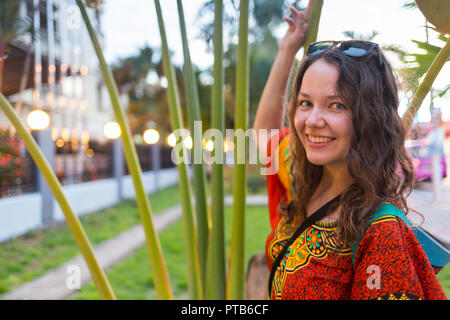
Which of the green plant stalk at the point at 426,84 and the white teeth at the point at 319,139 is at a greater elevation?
the green plant stalk at the point at 426,84

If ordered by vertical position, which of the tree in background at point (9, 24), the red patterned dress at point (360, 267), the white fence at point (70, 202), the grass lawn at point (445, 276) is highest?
the tree in background at point (9, 24)

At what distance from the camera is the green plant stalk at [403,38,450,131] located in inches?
25.1

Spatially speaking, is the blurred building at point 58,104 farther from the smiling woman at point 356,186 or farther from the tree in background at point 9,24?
the smiling woman at point 356,186

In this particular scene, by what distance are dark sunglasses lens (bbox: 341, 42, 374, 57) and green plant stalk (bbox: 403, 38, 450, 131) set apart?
0.41 feet

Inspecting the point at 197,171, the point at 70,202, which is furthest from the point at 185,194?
the point at 70,202

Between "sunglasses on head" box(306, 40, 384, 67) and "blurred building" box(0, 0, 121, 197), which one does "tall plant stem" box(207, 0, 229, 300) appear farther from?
"blurred building" box(0, 0, 121, 197)

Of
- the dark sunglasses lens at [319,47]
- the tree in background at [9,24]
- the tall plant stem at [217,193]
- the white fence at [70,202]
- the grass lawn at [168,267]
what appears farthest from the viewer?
the white fence at [70,202]

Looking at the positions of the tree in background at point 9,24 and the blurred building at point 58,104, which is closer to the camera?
the tree in background at point 9,24

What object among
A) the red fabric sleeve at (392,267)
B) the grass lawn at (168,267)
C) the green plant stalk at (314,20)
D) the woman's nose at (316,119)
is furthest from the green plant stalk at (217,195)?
the grass lawn at (168,267)

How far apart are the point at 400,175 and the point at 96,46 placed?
0.71 meters

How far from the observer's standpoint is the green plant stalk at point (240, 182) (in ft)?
2.72

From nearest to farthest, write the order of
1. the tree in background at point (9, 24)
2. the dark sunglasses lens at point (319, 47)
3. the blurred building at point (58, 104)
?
the dark sunglasses lens at point (319, 47), the tree in background at point (9, 24), the blurred building at point (58, 104)

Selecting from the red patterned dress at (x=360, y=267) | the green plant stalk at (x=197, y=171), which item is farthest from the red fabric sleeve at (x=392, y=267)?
the green plant stalk at (x=197, y=171)

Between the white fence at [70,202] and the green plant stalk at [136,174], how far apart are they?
9.63ft
